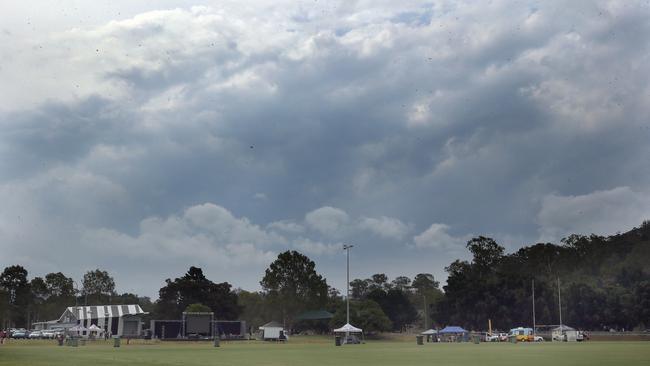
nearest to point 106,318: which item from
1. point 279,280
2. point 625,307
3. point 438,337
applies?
point 279,280

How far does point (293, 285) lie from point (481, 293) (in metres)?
44.9

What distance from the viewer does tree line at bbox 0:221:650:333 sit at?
13700cm

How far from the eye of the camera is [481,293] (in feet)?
487

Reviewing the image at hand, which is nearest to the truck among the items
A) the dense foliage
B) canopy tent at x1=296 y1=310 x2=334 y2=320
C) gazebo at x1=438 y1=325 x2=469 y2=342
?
gazebo at x1=438 y1=325 x2=469 y2=342

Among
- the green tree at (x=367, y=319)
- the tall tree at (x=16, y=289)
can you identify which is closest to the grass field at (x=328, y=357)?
the green tree at (x=367, y=319)

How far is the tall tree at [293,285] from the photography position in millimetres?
165375

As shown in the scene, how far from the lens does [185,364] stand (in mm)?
35031

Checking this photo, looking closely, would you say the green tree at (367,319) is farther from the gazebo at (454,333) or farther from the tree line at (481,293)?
the gazebo at (454,333)

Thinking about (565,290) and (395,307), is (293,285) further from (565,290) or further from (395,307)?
(565,290)

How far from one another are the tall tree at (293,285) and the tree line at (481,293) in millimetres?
239

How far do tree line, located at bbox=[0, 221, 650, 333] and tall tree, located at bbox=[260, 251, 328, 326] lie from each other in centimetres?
24

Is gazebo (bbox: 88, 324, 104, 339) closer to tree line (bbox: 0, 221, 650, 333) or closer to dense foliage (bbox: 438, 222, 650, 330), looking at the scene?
tree line (bbox: 0, 221, 650, 333)

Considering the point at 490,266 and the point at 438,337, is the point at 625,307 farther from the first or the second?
the point at 490,266

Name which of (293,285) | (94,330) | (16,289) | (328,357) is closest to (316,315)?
(293,285)
